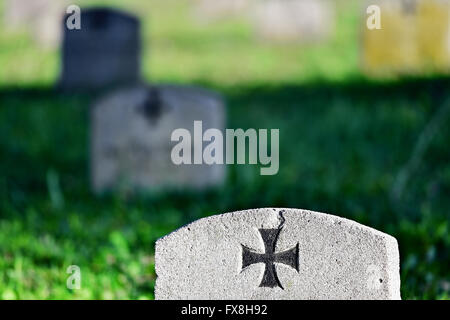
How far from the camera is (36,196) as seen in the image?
200 inches

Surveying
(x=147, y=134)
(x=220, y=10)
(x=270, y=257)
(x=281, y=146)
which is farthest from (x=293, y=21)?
(x=270, y=257)

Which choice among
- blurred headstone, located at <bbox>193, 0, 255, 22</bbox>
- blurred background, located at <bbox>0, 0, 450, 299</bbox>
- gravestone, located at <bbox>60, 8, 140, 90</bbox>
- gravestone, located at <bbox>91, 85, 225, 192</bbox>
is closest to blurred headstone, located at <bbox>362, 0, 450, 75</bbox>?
blurred background, located at <bbox>0, 0, 450, 299</bbox>

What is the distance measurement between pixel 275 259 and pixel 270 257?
0.02 m

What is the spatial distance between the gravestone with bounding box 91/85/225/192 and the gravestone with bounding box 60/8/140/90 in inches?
135

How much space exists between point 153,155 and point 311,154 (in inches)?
54.4

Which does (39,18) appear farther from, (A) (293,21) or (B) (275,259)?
(B) (275,259)

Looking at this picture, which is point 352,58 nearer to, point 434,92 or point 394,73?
point 394,73

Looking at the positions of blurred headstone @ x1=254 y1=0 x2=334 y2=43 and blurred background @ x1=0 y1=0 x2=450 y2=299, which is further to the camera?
blurred headstone @ x1=254 y1=0 x2=334 y2=43

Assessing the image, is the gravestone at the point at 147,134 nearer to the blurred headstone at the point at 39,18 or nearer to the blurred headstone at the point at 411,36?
the blurred headstone at the point at 411,36

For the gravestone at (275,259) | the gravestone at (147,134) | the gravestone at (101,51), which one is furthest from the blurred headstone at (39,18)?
the gravestone at (275,259)

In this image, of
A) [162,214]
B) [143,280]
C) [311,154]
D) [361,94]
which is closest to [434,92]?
[361,94]

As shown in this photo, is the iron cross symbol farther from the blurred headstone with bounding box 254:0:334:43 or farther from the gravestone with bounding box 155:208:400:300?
the blurred headstone with bounding box 254:0:334:43

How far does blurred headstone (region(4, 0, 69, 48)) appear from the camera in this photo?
12.5m

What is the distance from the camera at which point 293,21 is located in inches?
467
